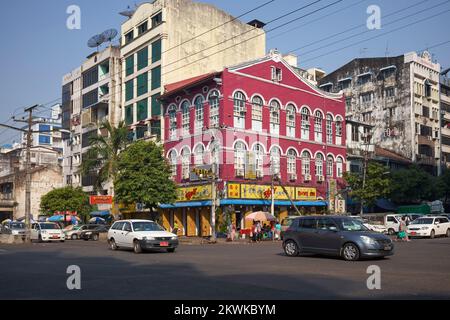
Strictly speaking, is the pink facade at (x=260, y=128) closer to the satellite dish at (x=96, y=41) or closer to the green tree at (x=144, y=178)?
the green tree at (x=144, y=178)

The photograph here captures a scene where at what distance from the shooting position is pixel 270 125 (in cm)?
4584

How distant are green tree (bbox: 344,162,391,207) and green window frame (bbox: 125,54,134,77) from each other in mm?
26224

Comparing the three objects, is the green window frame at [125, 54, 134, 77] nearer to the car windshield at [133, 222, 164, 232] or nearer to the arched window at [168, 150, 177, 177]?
the arched window at [168, 150, 177, 177]

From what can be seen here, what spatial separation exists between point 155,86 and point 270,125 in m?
13.7

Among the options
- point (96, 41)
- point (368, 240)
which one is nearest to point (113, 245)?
point (368, 240)

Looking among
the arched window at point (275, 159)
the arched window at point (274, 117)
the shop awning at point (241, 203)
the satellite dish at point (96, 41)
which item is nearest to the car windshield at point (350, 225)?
the shop awning at point (241, 203)

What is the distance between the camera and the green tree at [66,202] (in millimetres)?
57312

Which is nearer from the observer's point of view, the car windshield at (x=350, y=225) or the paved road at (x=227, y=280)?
the paved road at (x=227, y=280)

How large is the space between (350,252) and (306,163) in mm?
31571

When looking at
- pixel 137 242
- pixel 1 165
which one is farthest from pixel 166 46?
pixel 1 165

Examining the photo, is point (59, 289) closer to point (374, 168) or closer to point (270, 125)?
point (270, 125)

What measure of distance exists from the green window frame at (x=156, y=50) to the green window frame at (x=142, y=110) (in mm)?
4483

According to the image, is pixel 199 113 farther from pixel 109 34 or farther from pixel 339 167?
pixel 109 34

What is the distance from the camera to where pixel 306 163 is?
161ft
